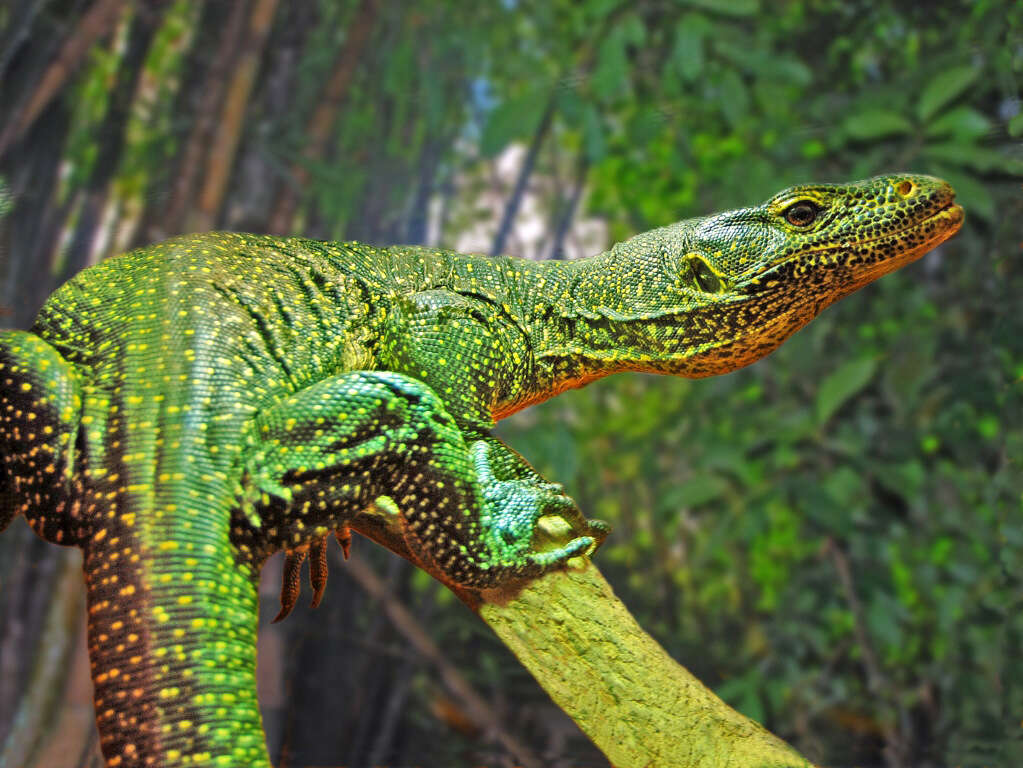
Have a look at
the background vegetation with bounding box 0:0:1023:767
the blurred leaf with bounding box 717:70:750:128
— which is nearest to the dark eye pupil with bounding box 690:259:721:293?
the background vegetation with bounding box 0:0:1023:767

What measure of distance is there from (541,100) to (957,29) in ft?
5.25

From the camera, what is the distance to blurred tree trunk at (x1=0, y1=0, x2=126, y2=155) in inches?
111

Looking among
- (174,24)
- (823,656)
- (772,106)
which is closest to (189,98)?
(174,24)

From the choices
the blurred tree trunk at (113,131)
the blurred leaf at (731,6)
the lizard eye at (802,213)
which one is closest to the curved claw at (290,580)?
the lizard eye at (802,213)

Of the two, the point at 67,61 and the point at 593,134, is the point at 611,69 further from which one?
the point at 67,61

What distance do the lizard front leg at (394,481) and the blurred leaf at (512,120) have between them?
2130mm

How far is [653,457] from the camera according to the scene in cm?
362

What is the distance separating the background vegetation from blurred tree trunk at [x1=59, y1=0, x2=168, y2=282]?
1 cm

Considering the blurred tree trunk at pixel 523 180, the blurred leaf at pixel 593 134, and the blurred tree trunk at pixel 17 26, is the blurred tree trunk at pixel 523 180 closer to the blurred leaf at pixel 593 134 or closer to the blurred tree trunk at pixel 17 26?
the blurred leaf at pixel 593 134

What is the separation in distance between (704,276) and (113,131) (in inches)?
92.4

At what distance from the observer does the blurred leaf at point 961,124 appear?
314 centimetres

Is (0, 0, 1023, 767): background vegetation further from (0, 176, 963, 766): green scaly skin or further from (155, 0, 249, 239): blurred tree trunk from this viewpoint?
(0, 176, 963, 766): green scaly skin

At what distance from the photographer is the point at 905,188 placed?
68.5 inches

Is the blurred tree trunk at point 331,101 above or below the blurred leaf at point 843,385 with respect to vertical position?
above
